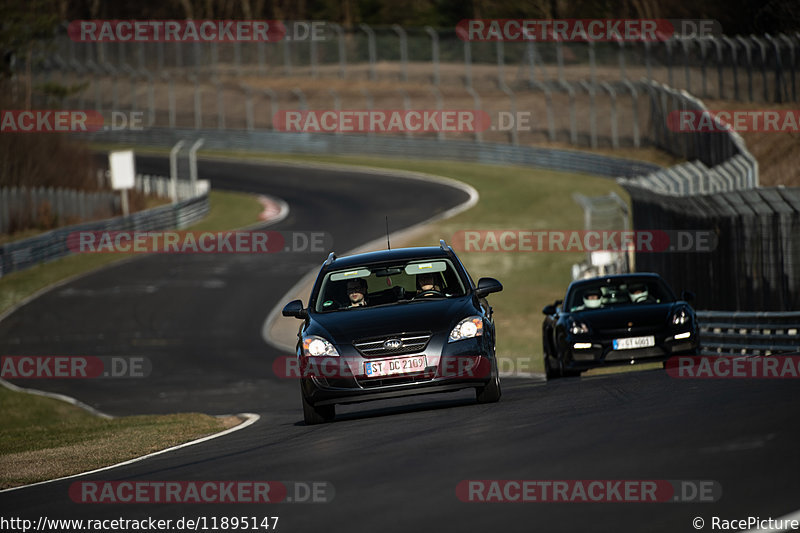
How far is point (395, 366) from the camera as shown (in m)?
11.8

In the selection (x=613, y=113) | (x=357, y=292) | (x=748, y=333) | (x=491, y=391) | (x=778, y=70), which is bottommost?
(x=748, y=333)

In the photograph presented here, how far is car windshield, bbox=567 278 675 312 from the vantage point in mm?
17312

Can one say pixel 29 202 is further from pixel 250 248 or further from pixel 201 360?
pixel 201 360

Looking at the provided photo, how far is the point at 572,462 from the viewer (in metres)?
7.94

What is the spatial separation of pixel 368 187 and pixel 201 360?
29335mm

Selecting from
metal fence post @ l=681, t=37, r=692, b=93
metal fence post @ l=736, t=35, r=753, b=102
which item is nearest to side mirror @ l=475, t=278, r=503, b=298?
metal fence post @ l=736, t=35, r=753, b=102

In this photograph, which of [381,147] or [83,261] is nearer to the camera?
[83,261]

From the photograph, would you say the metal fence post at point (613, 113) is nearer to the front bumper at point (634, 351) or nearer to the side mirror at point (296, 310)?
the front bumper at point (634, 351)

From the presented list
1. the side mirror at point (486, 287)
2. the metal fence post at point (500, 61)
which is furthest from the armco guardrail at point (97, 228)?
the side mirror at point (486, 287)

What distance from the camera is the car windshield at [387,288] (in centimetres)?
1286

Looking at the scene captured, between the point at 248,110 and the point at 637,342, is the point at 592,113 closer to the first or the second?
the point at 248,110

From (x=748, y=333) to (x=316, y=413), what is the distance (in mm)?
8475

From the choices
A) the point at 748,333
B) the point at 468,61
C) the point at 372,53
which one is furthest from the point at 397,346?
the point at 372,53

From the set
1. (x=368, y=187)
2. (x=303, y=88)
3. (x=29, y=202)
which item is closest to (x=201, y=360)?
(x=29, y=202)
